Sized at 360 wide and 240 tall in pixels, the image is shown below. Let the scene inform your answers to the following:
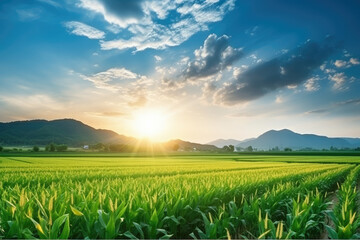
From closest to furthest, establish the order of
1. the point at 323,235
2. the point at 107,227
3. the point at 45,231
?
the point at 45,231, the point at 107,227, the point at 323,235

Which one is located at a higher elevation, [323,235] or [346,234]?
[346,234]

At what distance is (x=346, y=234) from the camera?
499cm

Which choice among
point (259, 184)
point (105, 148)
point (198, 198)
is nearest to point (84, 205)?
point (198, 198)

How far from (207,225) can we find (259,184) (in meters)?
8.25

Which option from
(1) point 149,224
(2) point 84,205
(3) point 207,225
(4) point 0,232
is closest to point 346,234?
(3) point 207,225

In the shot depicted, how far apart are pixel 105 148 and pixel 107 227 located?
13287cm

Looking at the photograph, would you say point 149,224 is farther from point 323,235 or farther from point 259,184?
point 259,184

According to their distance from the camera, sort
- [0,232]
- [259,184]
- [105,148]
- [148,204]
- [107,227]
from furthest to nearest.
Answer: [105,148] → [259,184] → [148,204] → [0,232] → [107,227]

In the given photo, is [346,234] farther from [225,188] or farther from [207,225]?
[225,188]

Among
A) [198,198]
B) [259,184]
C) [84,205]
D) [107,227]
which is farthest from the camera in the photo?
[259,184]

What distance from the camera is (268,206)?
8.79 meters

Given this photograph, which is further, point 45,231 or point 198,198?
point 198,198

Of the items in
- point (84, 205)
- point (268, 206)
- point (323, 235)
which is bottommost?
point (323, 235)

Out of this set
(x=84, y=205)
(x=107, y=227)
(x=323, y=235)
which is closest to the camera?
(x=107, y=227)
